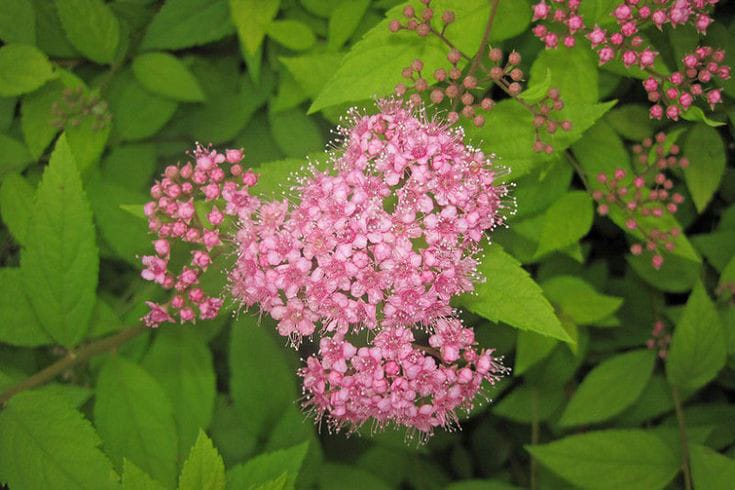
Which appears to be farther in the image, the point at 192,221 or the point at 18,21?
the point at 18,21

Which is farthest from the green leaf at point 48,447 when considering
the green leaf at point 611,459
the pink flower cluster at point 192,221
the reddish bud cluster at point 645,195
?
the reddish bud cluster at point 645,195

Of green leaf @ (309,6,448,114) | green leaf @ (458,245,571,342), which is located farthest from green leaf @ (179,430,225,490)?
green leaf @ (309,6,448,114)

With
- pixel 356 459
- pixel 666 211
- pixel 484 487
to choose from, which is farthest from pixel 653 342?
pixel 356 459

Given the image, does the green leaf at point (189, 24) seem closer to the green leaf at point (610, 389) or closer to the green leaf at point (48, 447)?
the green leaf at point (48, 447)

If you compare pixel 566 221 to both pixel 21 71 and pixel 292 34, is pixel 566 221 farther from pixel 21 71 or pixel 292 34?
pixel 21 71

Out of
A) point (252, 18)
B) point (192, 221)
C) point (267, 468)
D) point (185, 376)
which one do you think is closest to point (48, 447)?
point (185, 376)

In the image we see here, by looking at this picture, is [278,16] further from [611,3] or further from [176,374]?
[176,374]

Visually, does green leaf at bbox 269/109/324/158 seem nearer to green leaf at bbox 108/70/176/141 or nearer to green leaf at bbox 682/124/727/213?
green leaf at bbox 108/70/176/141
